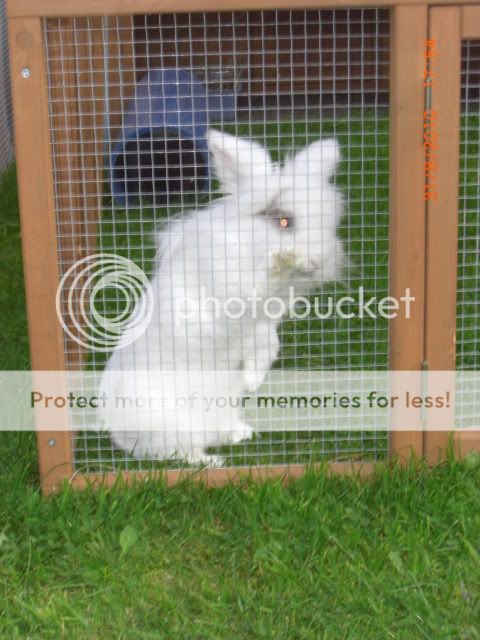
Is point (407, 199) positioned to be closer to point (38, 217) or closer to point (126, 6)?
point (126, 6)

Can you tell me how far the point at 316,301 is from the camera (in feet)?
8.25

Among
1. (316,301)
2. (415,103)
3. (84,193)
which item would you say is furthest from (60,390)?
(415,103)

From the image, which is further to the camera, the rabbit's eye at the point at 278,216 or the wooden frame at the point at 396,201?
the rabbit's eye at the point at 278,216

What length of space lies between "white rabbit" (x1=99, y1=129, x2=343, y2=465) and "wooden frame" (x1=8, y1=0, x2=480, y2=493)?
18 centimetres

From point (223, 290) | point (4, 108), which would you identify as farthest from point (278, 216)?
point (4, 108)

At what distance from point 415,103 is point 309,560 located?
114 cm

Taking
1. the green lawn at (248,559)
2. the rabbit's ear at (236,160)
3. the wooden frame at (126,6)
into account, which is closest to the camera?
the green lawn at (248,559)

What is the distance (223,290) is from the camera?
7.78 feet

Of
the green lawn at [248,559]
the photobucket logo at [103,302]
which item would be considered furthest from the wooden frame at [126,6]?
the green lawn at [248,559]

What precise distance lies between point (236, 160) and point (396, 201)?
43 cm

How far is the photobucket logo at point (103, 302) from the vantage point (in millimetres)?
2359

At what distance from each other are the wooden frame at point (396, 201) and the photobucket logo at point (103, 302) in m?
0.10

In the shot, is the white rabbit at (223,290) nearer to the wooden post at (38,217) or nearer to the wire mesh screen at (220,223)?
the wire mesh screen at (220,223)

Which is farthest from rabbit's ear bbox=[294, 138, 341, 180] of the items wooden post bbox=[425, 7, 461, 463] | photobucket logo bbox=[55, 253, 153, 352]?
photobucket logo bbox=[55, 253, 153, 352]
